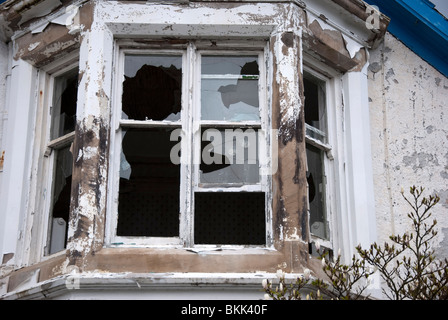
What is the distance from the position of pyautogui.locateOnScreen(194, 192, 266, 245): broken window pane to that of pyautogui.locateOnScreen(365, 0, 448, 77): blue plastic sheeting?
222 centimetres

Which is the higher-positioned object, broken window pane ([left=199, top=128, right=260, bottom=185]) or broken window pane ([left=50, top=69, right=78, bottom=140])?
broken window pane ([left=50, top=69, right=78, bottom=140])

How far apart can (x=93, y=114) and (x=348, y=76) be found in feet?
7.15

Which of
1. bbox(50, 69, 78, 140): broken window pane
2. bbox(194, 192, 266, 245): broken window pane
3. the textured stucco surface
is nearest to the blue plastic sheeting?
the textured stucco surface

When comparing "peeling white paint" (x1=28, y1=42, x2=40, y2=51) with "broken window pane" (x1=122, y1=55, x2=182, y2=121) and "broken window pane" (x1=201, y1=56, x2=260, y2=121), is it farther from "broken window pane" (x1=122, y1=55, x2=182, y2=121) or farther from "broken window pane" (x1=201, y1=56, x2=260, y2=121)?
"broken window pane" (x1=201, y1=56, x2=260, y2=121)

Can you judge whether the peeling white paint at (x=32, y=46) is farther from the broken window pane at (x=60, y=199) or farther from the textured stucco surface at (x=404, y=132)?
the textured stucco surface at (x=404, y=132)

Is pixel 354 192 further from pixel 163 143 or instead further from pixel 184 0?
pixel 184 0

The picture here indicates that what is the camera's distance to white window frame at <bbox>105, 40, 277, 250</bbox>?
646 centimetres

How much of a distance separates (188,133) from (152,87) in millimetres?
515

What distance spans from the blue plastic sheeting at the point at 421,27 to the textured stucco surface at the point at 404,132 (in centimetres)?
7

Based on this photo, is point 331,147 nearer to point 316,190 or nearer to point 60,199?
point 316,190

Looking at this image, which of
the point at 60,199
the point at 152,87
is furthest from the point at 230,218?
the point at 60,199

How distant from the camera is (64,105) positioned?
7289 mm

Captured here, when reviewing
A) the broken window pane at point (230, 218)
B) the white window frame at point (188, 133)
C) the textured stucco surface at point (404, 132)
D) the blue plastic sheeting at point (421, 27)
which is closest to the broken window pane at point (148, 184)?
the white window frame at point (188, 133)

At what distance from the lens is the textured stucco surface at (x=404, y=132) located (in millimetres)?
7188
